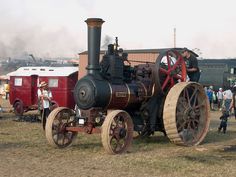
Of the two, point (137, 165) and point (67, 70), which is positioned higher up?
point (67, 70)

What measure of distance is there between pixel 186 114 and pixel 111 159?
99.9 inches

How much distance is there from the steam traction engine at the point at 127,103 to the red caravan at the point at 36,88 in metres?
7.90

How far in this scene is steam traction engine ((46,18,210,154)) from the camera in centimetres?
851

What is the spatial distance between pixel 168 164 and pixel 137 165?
1.79ft

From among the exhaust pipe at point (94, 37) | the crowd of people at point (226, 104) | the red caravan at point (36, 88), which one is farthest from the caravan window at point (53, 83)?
the exhaust pipe at point (94, 37)

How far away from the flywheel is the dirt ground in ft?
0.94

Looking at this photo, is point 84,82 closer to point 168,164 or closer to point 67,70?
point 168,164

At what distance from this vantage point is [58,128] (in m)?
8.96

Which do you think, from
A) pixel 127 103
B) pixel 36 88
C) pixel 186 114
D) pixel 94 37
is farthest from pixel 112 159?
pixel 36 88

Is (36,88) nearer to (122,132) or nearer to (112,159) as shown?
(122,132)

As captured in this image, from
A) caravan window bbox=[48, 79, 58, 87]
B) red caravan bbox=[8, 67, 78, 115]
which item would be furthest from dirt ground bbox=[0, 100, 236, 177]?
caravan window bbox=[48, 79, 58, 87]

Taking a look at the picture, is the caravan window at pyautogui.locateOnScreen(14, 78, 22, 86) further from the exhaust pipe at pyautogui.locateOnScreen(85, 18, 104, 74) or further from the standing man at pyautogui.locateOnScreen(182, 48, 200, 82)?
the exhaust pipe at pyautogui.locateOnScreen(85, 18, 104, 74)

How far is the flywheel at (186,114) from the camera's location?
29.4ft

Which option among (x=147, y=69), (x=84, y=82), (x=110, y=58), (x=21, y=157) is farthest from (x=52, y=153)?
(x=147, y=69)
